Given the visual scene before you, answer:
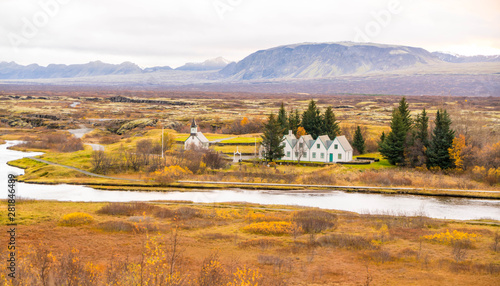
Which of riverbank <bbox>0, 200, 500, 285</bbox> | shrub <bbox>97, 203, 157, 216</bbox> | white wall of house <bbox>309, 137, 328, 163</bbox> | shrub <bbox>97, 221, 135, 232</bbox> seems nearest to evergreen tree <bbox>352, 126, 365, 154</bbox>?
white wall of house <bbox>309, 137, 328, 163</bbox>

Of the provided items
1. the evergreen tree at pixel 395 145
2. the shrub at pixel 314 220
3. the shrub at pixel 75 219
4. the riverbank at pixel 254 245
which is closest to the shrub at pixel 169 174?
the riverbank at pixel 254 245

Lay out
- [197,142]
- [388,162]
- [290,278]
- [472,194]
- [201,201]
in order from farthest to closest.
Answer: [197,142] → [388,162] → [472,194] → [201,201] → [290,278]

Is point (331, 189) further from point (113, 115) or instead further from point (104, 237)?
point (113, 115)

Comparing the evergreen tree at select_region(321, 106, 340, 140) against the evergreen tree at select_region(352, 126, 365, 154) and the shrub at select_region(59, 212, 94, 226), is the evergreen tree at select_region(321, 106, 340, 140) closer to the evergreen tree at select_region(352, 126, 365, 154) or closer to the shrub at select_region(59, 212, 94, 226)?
the evergreen tree at select_region(352, 126, 365, 154)

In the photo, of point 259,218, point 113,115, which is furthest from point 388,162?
point 113,115

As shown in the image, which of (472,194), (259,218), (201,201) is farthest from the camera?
(472,194)

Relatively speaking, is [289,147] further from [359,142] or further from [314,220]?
[314,220]

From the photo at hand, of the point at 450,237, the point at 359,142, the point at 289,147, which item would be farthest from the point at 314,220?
the point at 359,142

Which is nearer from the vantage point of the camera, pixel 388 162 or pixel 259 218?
pixel 259 218
